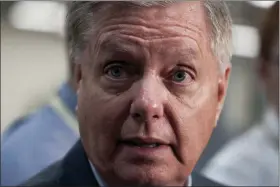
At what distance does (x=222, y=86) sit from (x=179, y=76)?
111 millimetres

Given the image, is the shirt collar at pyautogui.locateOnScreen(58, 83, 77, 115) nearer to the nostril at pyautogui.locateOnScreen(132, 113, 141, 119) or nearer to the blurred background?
the blurred background

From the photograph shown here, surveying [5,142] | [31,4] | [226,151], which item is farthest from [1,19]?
[226,151]

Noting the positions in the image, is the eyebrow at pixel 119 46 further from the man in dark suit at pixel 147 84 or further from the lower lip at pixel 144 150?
the lower lip at pixel 144 150

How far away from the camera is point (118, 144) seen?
83 centimetres

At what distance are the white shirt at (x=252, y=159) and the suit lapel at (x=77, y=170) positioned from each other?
20cm

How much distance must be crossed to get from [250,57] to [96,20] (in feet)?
1.79

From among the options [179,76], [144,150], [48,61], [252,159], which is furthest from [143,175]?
[48,61]

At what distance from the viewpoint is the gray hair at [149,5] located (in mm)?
847

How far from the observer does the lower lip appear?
817mm

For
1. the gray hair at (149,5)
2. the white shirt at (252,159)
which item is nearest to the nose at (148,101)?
the gray hair at (149,5)

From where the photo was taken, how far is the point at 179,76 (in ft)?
2.71

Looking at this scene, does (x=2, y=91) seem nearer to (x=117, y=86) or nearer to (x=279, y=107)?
(x=117, y=86)

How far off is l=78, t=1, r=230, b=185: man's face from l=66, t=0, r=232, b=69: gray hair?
0.5 inches

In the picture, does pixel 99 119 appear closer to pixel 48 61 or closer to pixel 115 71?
pixel 115 71
